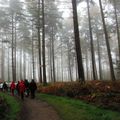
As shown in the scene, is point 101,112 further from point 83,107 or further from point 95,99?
point 95,99

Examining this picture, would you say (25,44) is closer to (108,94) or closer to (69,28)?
(69,28)

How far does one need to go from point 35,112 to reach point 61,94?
5.86 meters

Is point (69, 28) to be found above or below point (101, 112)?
above

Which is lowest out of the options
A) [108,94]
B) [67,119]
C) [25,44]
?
[67,119]

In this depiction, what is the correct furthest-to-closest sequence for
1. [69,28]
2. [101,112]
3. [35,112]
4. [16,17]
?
[69,28] < [16,17] < [35,112] < [101,112]

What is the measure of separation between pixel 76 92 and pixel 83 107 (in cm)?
398

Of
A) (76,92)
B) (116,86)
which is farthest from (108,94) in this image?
(76,92)

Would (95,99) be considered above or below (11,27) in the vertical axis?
below

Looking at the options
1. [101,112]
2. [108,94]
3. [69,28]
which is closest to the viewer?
[101,112]

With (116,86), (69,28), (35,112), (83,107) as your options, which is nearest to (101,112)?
(83,107)

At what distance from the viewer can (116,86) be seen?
14680mm

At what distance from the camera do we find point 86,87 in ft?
50.1

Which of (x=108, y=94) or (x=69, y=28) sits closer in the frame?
(x=108, y=94)

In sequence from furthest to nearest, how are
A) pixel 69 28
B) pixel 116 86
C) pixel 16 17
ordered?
pixel 69 28 < pixel 16 17 < pixel 116 86
